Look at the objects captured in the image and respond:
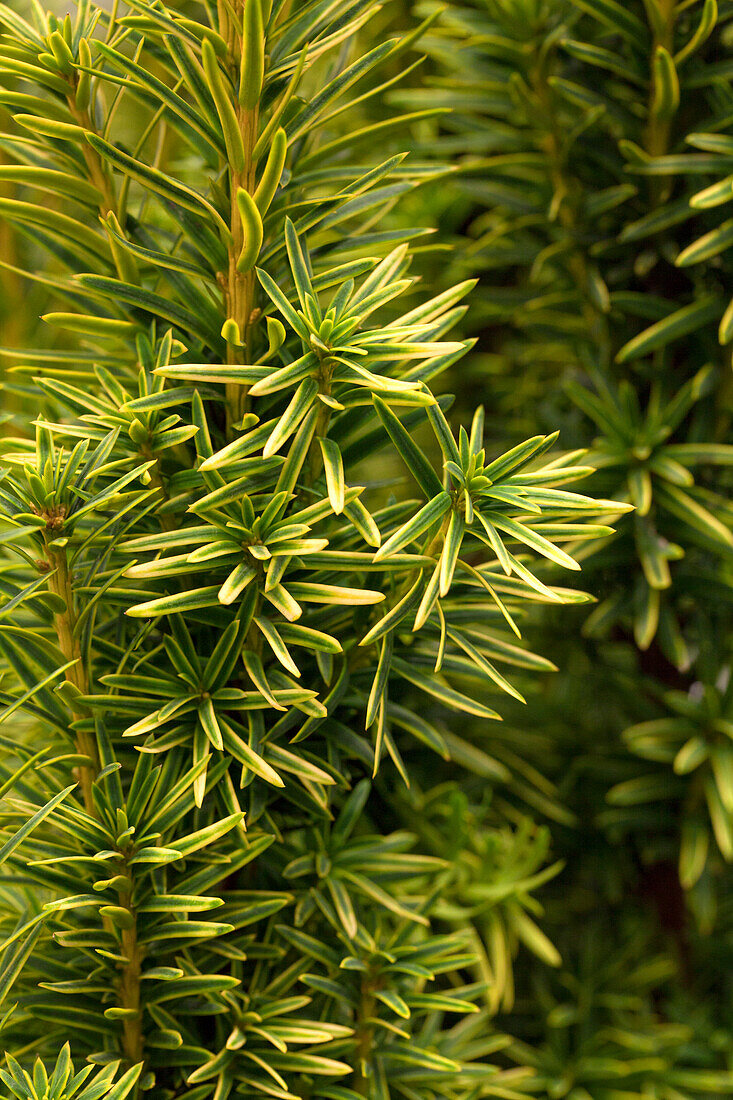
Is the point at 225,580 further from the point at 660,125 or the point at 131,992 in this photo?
the point at 660,125

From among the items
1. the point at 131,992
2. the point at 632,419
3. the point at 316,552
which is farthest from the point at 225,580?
the point at 632,419

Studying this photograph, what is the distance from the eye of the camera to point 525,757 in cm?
79

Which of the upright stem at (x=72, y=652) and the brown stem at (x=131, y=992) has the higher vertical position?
the upright stem at (x=72, y=652)

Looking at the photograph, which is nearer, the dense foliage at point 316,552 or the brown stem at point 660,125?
the dense foliage at point 316,552

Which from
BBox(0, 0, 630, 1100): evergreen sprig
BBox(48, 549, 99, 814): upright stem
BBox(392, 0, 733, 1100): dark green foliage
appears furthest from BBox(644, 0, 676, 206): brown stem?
BBox(48, 549, 99, 814): upright stem

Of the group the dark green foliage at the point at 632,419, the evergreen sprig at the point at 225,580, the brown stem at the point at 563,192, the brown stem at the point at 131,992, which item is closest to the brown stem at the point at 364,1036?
the evergreen sprig at the point at 225,580

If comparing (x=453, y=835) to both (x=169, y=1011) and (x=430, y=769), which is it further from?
(x=169, y=1011)

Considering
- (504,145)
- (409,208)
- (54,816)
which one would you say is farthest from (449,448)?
(409,208)

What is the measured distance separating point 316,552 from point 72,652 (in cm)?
11

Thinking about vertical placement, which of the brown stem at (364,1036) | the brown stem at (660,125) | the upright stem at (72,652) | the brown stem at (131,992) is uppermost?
the brown stem at (660,125)

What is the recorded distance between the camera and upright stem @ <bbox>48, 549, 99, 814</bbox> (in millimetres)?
377

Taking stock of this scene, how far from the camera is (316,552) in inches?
15.2

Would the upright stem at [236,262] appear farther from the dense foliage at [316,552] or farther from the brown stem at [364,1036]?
the brown stem at [364,1036]

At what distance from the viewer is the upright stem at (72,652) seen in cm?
38
